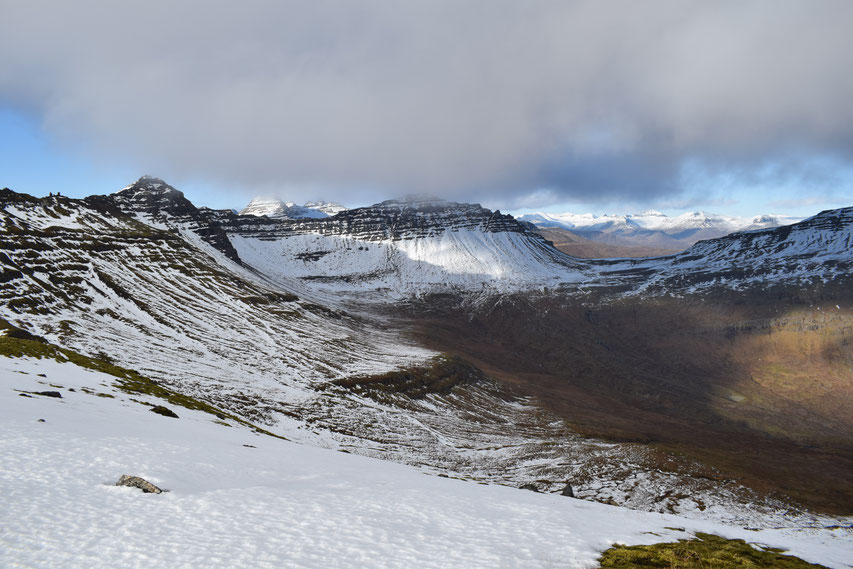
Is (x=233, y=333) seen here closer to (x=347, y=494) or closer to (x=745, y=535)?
(x=347, y=494)

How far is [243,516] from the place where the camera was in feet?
60.5

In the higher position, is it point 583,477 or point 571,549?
point 571,549

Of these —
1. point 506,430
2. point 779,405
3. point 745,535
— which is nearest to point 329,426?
point 506,430

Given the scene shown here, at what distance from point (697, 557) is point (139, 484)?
22601 mm

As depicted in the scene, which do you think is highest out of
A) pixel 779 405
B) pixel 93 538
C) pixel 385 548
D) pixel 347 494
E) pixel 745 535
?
pixel 93 538

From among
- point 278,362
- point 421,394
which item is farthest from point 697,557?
point 278,362

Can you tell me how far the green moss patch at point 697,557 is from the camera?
56.5ft

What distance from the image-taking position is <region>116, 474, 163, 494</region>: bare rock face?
1973 cm

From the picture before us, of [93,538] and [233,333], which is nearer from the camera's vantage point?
[93,538]

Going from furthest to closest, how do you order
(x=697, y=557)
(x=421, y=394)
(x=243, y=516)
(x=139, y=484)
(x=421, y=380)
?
(x=421, y=380) → (x=421, y=394) → (x=139, y=484) → (x=243, y=516) → (x=697, y=557)

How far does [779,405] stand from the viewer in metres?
173

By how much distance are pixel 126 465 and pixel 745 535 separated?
32487mm

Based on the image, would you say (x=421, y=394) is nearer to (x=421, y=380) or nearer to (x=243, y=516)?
(x=421, y=380)

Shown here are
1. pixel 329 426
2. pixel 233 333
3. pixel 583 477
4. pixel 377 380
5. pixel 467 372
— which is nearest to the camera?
pixel 583 477
